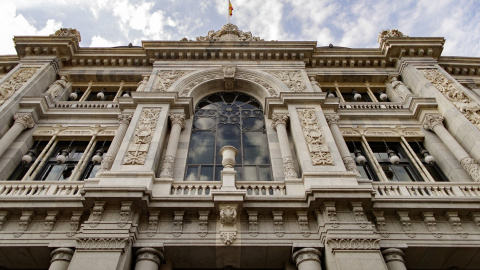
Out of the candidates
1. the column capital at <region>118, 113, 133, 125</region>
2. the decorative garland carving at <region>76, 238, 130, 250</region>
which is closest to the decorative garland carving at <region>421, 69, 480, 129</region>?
the decorative garland carving at <region>76, 238, 130, 250</region>

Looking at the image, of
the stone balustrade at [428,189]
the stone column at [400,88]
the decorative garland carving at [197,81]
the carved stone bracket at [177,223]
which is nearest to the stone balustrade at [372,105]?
the stone column at [400,88]

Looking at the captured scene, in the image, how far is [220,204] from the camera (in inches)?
400

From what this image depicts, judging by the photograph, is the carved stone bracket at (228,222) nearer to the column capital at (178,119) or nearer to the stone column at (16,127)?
the column capital at (178,119)

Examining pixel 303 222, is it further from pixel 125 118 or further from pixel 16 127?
pixel 16 127

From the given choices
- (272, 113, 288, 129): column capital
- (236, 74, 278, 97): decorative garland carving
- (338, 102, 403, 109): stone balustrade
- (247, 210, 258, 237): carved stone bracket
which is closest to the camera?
(247, 210, 258, 237): carved stone bracket

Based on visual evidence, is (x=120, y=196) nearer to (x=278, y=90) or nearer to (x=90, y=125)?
(x=90, y=125)

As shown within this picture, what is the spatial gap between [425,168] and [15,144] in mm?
17361

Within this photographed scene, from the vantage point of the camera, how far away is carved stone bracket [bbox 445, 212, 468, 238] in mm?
10192

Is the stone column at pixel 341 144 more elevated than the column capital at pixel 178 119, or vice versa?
the column capital at pixel 178 119

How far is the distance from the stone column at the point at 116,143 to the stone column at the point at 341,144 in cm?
896

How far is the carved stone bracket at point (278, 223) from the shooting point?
1004 centimetres

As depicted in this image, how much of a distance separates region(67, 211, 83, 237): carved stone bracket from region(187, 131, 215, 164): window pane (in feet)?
15.7

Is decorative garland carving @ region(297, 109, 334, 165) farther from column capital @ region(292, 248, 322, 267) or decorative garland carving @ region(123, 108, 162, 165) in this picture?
decorative garland carving @ region(123, 108, 162, 165)

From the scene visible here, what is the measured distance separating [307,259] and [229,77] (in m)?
11.0
